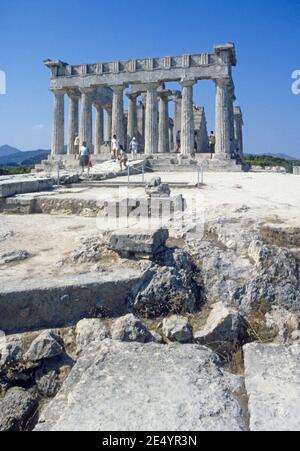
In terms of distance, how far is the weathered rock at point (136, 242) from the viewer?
19.1 ft

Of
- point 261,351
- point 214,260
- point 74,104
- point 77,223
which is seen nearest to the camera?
point 261,351

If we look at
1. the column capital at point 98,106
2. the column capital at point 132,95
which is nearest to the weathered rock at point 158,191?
the column capital at point 132,95

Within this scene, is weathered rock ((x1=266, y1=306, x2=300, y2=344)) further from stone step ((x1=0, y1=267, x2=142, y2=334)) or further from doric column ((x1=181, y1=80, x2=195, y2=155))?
doric column ((x1=181, y1=80, x2=195, y2=155))

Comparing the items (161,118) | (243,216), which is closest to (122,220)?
(243,216)

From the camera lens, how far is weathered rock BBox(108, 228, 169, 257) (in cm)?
581

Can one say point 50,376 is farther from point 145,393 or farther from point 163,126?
point 163,126

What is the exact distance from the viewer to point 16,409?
3672 mm

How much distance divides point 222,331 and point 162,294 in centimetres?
100

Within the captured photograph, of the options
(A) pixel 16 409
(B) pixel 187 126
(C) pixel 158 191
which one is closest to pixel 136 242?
(A) pixel 16 409

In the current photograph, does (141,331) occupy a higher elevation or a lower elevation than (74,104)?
lower

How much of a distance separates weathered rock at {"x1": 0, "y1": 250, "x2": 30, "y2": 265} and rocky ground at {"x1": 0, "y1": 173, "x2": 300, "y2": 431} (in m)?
0.03
